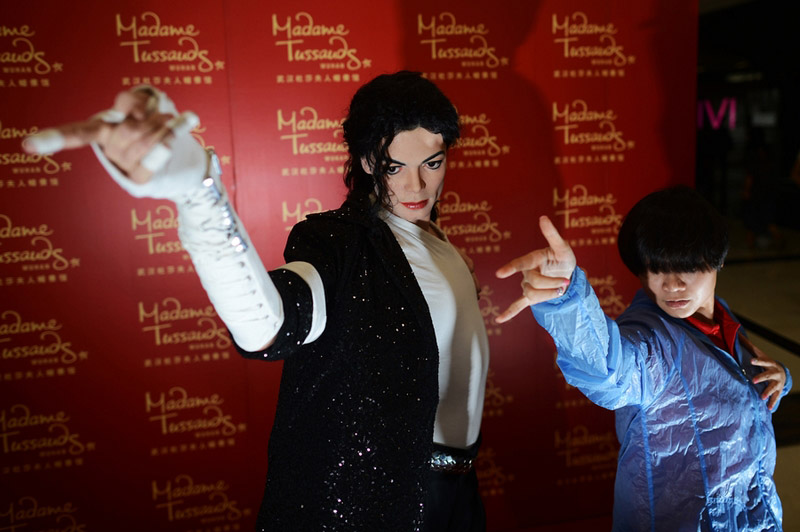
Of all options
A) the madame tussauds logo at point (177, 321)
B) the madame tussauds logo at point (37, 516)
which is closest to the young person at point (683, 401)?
the madame tussauds logo at point (177, 321)

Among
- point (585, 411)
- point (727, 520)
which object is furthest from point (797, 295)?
point (727, 520)

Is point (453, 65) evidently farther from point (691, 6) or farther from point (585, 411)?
point (585, 411)

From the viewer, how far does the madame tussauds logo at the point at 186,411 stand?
230 centimetres

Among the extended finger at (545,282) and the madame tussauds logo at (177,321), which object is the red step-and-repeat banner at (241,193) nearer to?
the madame tussauds logo at (177,321)

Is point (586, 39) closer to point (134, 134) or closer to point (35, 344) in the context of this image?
point (134, 134)

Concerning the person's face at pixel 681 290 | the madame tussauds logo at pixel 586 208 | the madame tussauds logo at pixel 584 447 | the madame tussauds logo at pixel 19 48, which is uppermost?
the madame tussauds logo at pixel 19 48

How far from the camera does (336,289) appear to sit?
1223mm

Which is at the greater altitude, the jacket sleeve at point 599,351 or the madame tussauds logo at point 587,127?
the madame tussauds logo at point 587,127

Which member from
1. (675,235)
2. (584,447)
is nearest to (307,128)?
(675,235)

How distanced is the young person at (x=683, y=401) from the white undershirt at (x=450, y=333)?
29cm

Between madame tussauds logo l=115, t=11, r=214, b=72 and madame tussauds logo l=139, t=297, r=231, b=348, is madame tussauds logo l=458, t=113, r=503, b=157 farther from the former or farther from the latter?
madame tussauds logo l=139, t=297, r=231, b=348

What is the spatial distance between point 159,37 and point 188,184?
1537 millimetres

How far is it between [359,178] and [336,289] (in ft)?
1.22

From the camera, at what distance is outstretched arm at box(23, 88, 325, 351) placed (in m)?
0.78
